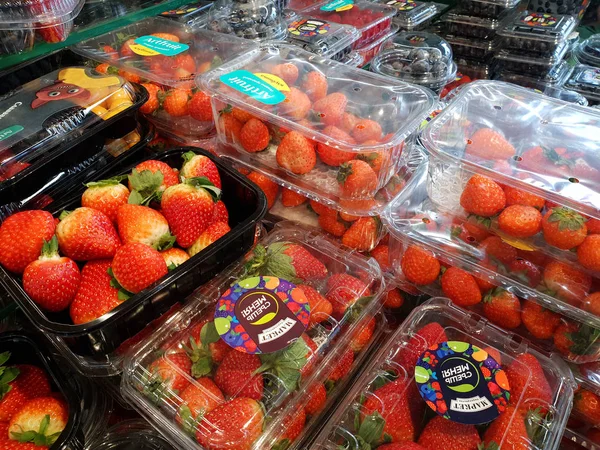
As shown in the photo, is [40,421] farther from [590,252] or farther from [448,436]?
[590,252]

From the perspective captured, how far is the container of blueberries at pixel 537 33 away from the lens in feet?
7.72

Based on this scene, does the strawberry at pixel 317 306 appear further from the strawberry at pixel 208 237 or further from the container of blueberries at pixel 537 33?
the container of blueberries at pixel 537 33

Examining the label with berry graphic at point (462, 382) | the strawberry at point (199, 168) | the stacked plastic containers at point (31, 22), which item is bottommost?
the label with berry graphic at point (462, 382)

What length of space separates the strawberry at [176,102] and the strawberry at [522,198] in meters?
1.08

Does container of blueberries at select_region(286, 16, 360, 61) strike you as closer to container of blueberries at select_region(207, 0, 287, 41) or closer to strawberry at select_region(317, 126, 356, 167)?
container of blueberries at select_region(207, 0, 287, 41)

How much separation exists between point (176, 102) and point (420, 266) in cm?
99

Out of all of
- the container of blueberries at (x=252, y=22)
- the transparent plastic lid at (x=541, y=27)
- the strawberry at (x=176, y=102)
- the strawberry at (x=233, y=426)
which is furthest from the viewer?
the transparent plastic lid at (x=541, y=27)

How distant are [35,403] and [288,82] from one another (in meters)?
1.14

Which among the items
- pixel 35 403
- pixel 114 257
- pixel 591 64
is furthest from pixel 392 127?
pixel 591 64

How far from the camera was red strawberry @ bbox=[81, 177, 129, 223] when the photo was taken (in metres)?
1.21

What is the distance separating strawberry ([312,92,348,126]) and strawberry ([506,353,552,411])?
799 mm

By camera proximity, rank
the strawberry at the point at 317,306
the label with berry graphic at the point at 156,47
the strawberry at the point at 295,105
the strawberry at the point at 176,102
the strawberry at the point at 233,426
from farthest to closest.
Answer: the label with berry graphic at the point at 156,47 < the strawberry at the point at 176,102 < the strawberry at the point at 295,105 < the strawberry at the point at 317,306 < the strawberry at the point at 233,426

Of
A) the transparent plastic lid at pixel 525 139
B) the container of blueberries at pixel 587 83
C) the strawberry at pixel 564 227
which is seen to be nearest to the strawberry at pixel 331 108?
the transparent plastic lid at pixel 525 139

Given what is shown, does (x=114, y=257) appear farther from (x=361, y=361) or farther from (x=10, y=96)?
(x=10, y=96)
